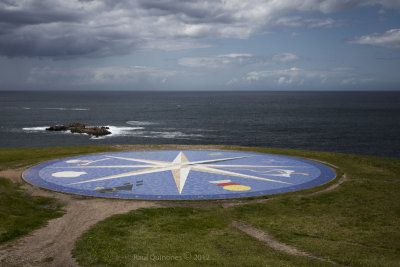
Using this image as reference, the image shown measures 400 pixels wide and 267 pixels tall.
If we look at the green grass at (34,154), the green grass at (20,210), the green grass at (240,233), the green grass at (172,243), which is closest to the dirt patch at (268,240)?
the green grass at (240,233)

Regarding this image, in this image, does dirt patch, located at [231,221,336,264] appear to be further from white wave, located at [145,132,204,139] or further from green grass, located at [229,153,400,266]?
white wave, located at [145,132,204,139]

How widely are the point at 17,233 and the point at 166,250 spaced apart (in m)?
8.00

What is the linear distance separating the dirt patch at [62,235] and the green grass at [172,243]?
687 millimetres

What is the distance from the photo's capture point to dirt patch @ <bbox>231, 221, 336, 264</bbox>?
16.0m

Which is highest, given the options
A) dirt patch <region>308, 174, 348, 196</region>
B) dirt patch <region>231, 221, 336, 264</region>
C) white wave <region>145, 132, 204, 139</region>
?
dirt patch <region>308, 174, 348, 196</region>

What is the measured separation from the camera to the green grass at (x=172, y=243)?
1470 cm

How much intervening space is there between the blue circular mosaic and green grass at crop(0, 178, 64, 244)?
2.30m

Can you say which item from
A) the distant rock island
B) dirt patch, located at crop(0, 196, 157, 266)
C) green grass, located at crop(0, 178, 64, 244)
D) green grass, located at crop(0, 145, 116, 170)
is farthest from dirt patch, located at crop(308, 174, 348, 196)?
the distant rock island

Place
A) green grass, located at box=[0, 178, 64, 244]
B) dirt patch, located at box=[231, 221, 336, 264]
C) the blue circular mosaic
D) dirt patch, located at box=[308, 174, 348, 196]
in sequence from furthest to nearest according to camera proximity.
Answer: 1. dirt patch, located at box=[308, 174, 348, 196]
2. the blue circular mosaic
3. green grass, located at box=[0, 178, 64, 244]
4. dirt patch, located at box=[231, 221, 336, 264]

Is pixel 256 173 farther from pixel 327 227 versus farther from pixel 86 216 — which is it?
pixel 86 216

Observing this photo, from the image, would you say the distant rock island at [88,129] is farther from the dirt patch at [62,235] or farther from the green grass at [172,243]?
the green grass at [172,243]

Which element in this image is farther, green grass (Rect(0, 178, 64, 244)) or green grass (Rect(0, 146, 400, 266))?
green grass (Rect(0, 178, 64, 244))

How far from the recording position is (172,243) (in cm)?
1697

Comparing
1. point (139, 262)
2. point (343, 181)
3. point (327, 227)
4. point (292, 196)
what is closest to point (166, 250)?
point (139, 262)
